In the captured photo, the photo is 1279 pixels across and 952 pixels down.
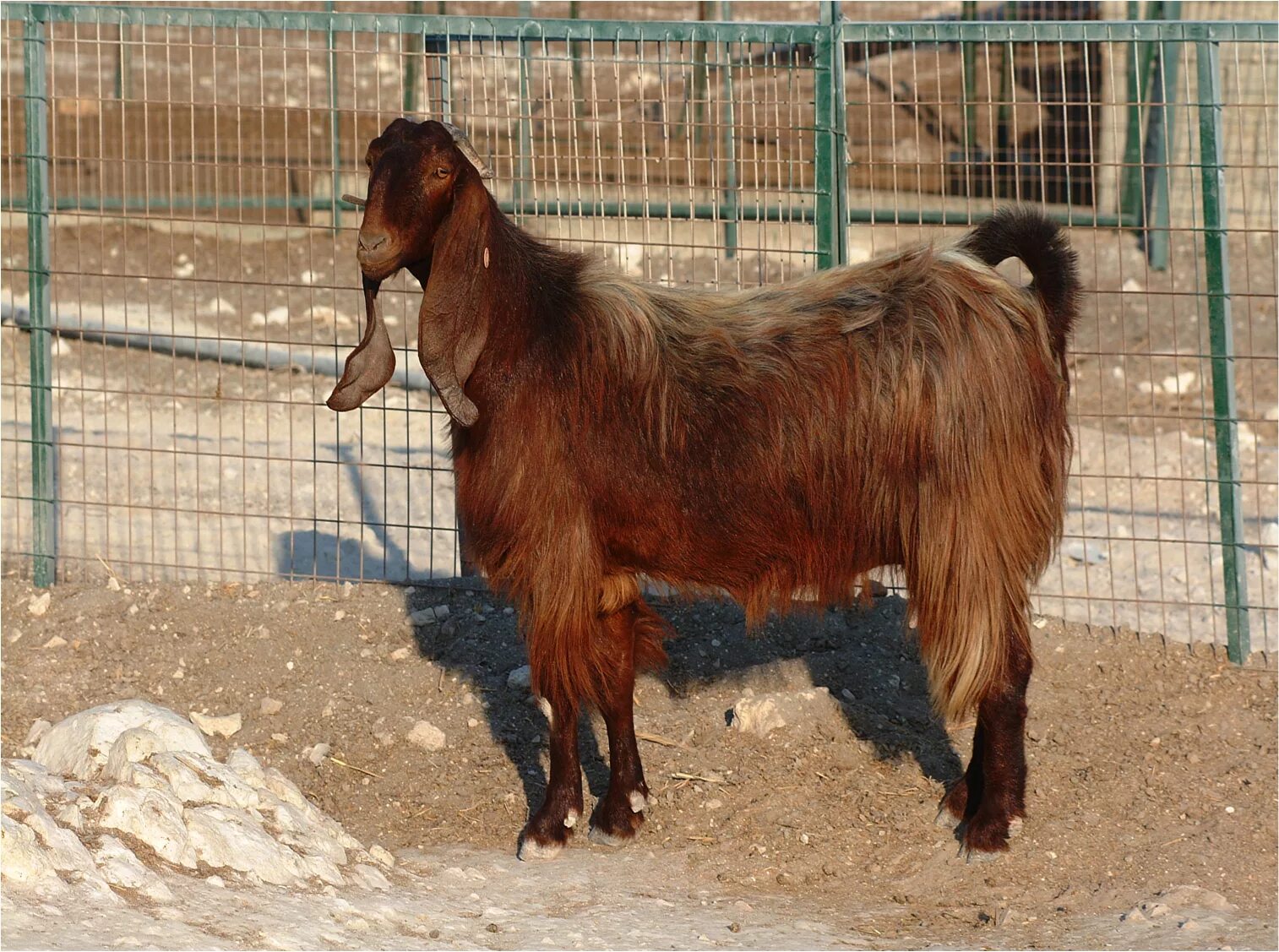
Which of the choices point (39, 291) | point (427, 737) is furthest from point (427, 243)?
point (39, 291)

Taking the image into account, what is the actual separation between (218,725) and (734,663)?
6.85 ft

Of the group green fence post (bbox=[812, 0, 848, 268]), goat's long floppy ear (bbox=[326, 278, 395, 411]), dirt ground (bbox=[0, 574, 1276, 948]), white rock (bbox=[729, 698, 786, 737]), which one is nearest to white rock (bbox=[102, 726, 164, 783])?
dirt ground (bbox=[0, 574, 1276, 948])

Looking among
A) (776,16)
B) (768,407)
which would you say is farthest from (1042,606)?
(776,16)

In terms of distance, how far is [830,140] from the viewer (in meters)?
6.18

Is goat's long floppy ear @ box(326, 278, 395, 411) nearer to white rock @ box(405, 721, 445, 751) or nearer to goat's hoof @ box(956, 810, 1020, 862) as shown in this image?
white rock @ box(405, 721, 445, 751)

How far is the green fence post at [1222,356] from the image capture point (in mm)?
6172

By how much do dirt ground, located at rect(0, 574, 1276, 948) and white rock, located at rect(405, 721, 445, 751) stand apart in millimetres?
39

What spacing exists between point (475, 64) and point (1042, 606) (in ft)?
17.0

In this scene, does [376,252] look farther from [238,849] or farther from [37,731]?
[37,731]

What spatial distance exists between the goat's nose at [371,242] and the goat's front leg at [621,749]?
4.99 ft

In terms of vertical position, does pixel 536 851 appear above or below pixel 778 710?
below

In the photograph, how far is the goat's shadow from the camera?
5621 millimetres

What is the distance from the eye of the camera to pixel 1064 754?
18.3ft

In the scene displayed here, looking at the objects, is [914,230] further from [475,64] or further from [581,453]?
[581,453]
